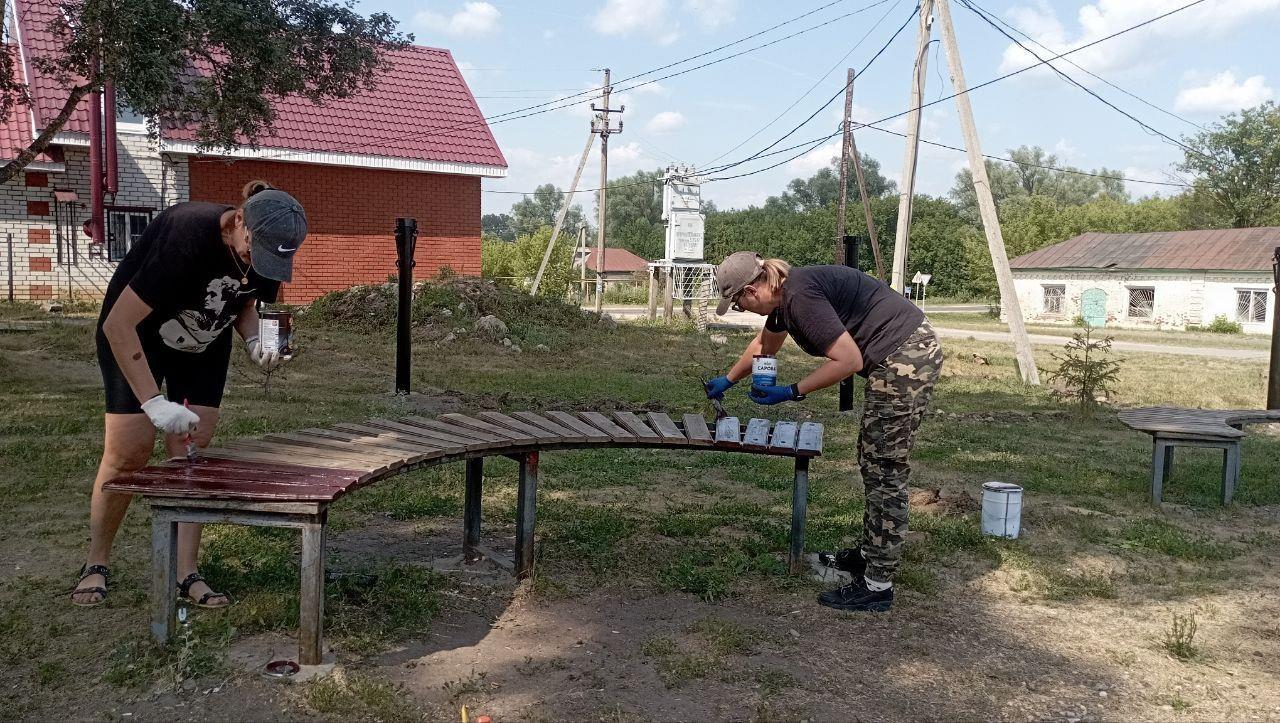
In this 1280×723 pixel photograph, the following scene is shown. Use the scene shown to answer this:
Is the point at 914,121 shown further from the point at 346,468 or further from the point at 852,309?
the point at 346,468

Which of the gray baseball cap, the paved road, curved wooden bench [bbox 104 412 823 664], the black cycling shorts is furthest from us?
the paved road

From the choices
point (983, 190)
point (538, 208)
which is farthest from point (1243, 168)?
point (538, 208)

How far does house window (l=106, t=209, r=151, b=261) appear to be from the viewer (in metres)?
18.9

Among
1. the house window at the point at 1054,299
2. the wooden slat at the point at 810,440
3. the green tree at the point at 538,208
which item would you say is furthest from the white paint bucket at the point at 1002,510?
the green tree at the point at 538,208

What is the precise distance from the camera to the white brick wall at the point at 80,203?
18094mm

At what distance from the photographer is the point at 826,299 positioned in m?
4.13

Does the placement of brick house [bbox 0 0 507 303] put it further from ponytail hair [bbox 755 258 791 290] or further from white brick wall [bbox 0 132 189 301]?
ponytail hair [bbox 755 258 791 290]

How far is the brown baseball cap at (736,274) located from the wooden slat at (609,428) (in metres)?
0.80

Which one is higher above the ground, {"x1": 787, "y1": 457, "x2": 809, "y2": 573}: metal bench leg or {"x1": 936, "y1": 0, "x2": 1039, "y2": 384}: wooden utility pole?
{"x1": 936, "y1": 0, "x2": 1039, "y2": 384}: wooden utility pole

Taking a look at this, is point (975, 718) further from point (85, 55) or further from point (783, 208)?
point (783, 208)

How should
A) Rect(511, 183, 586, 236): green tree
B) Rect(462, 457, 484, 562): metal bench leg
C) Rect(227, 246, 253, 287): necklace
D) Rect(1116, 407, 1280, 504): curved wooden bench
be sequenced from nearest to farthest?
Rect(227, 246, 253, 287): necklace → Rect(462, 457, 484, 562): metal bench leg → Rect(1116, 407, 1280, 504): curved wooden bench → Rect(511, 183, 586, 236): green tree


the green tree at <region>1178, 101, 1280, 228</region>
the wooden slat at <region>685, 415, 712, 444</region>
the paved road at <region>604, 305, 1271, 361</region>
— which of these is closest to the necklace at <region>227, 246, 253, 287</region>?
the wooden slat at <region>685, 415, 712, 444</region>

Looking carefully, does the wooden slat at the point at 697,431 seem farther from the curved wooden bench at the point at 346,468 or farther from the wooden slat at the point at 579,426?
the wooden slat at the point at 579,426

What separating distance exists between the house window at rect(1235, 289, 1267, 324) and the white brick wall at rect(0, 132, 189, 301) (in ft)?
98.9
